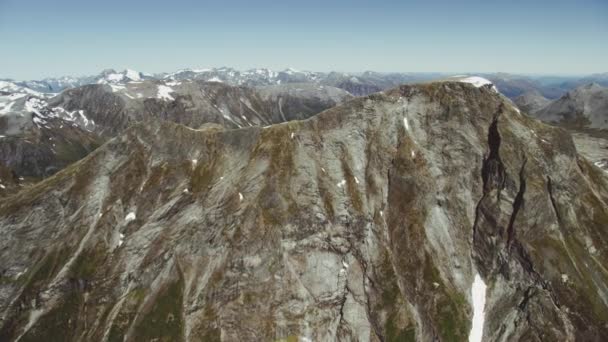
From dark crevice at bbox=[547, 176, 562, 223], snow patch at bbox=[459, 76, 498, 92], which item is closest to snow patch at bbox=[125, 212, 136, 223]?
snow patch at bbox=[459, 76, 498, 92]

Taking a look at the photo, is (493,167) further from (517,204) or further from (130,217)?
(130,217)

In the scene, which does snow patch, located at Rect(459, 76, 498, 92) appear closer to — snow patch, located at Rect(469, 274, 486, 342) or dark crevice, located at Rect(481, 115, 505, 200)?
dark crevice, located at Rect(481, 115, 505, 200)

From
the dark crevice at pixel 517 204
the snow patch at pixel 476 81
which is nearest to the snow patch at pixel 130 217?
the dark crevice at pixel 517 204

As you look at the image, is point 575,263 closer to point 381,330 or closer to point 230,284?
point 381,330

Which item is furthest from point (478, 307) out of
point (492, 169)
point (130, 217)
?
point (130, 217)

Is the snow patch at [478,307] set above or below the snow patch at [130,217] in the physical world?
below

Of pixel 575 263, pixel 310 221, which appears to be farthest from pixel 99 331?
pixel 575 263

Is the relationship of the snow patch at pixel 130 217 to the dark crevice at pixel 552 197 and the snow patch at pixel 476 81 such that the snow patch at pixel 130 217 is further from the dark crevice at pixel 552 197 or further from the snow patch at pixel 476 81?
the dark crevice at pixel 552 197

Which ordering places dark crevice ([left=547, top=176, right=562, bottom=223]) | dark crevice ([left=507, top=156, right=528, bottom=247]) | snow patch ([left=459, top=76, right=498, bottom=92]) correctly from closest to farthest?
dark crevice ([left=507, top=156, right=528, bottom=247])
dark crevice ([left=547, top=176, right=562, bottom=223])
snow patch ([left=459, top=76, right=498, bottom=92])
